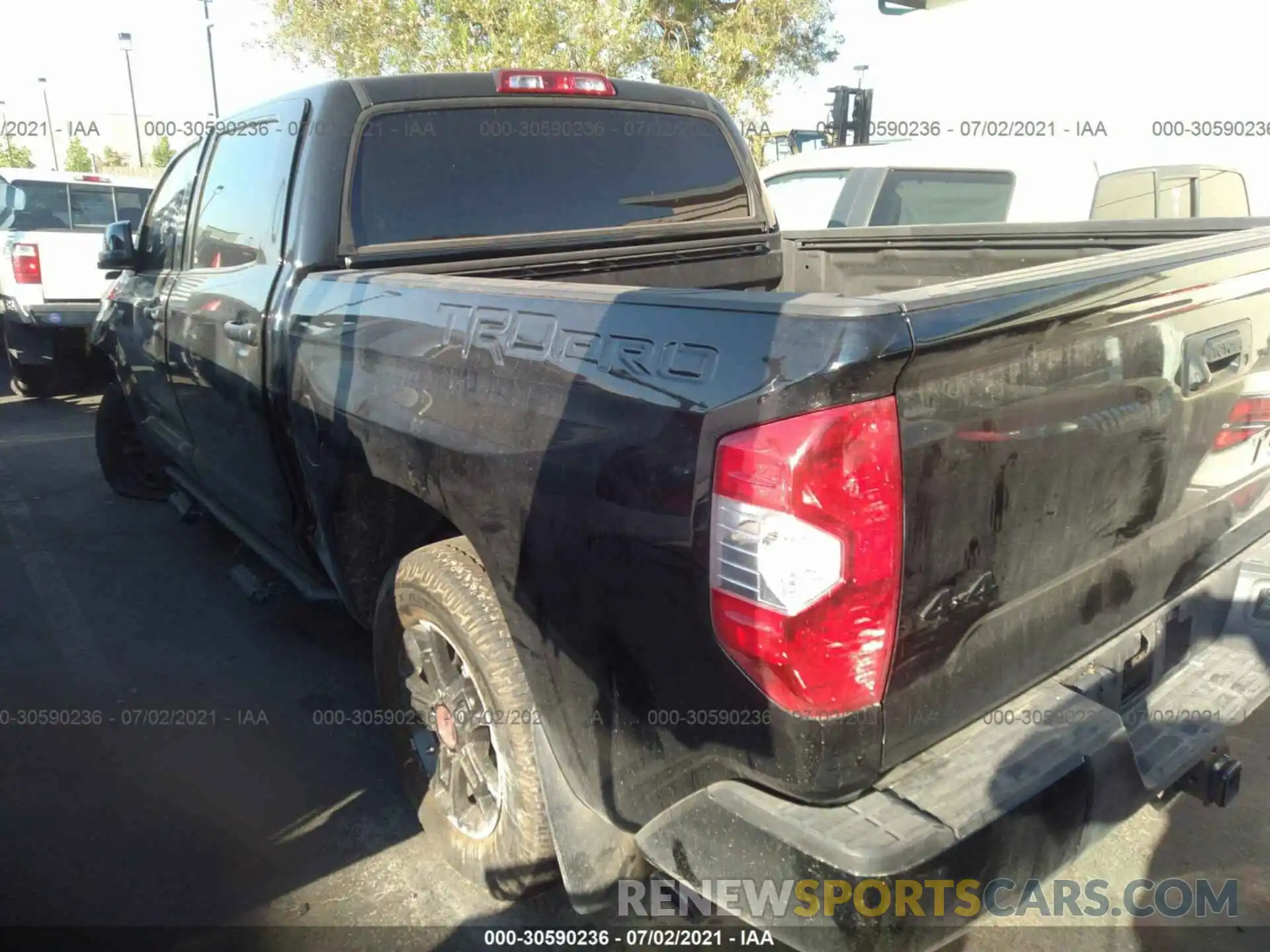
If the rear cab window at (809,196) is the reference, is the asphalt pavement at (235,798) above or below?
below

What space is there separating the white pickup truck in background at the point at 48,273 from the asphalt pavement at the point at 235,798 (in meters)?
4.33

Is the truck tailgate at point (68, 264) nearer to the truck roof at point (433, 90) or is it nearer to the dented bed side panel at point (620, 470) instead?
the truck roof at point (433, 90)

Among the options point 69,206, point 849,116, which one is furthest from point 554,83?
point 849,116

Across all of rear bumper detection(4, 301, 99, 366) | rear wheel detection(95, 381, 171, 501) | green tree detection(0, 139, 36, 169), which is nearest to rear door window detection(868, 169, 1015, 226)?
rear wheel detection(95, 381, 171, 501)

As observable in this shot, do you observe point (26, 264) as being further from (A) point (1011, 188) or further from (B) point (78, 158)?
(B) point (78, 158)

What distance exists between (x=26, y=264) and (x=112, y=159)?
30295 millimetres

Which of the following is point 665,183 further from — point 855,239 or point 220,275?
A: point 220,275

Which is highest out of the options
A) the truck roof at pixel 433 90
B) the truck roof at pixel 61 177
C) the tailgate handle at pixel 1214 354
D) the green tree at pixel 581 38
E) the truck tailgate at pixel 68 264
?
the green tree at pixel 581 38

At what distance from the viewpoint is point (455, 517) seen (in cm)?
215

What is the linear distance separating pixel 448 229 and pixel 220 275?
0.94 m

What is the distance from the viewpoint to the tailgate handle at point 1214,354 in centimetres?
197

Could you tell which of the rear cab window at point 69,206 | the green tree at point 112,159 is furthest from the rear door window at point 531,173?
the green tree at point 112,159

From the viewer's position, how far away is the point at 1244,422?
7.40 feet

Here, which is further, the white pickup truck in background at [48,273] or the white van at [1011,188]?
the white pickup truck in background at [48,273]
